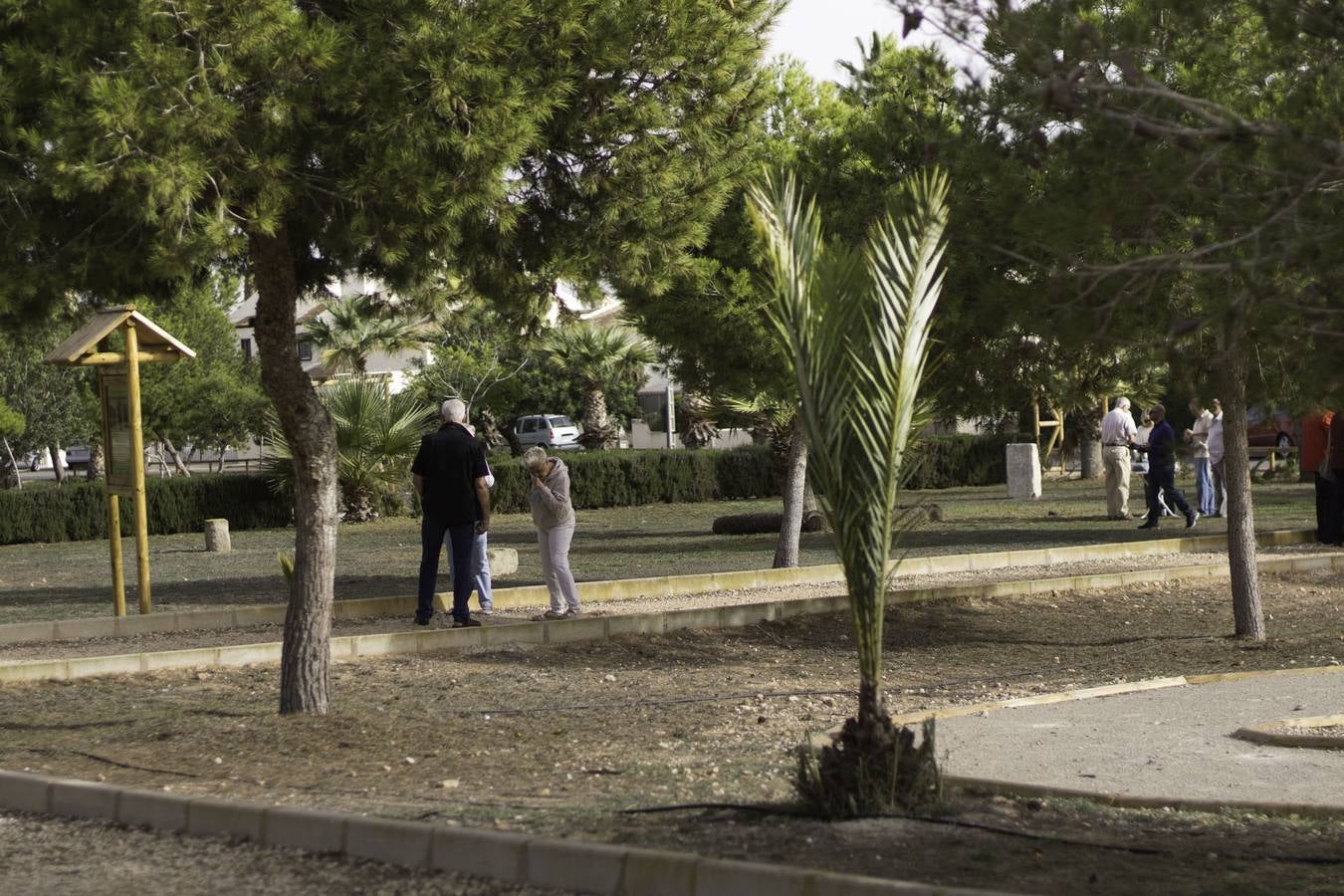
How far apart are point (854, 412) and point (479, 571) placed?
832 centimetres

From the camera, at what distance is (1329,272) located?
217 inches

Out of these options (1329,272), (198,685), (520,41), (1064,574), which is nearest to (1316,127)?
(1329,272)

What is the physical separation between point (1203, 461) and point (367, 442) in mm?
14198

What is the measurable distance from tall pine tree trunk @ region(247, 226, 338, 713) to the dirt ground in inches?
10.1

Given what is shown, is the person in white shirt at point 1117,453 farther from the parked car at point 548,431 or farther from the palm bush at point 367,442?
the parked car at point 548,431

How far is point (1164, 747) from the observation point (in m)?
8.38

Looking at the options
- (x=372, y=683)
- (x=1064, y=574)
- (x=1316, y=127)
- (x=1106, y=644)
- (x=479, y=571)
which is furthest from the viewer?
(x=1064, y=574)

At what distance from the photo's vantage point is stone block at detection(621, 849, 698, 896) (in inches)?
217

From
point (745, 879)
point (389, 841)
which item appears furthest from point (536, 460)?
point (745, 879)

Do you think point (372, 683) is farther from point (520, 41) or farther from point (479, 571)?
point (520, 41)

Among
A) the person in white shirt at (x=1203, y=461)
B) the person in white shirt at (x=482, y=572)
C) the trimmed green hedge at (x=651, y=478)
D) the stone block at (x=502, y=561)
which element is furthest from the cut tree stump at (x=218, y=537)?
the person in white shirt at (x=1203, y=461)

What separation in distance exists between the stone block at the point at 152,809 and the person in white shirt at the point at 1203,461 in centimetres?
1802

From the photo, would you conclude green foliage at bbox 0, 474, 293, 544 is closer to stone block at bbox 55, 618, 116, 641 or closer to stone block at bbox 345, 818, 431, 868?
stone block at bbox 55, 618, 116, 641

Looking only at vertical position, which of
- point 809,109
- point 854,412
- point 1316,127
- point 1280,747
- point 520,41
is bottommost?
point 1280,747
